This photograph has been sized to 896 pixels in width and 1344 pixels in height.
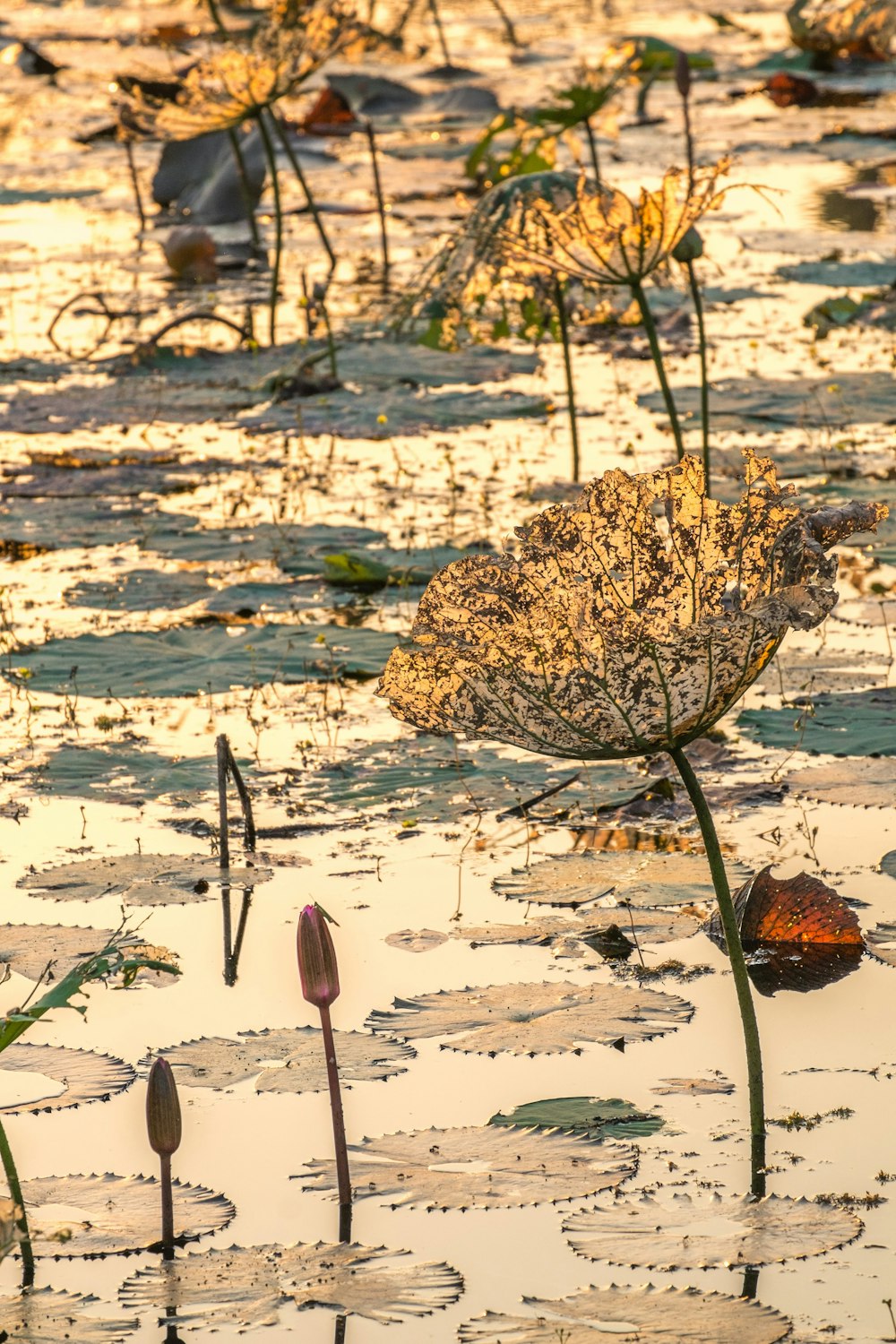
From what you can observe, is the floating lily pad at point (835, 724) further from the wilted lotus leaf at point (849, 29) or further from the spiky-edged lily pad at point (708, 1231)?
the wilted lotus leaf at point (849, 29)

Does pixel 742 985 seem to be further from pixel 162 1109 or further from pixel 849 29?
pixel 849 29

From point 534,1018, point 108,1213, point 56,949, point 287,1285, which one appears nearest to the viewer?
point 287,1285

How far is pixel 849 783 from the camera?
4.04m

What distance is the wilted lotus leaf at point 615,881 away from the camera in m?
3.59

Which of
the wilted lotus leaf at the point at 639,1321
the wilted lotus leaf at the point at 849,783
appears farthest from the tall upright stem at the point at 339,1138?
the wilted lotus leaf at the point at 849,783

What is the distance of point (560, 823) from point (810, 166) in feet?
26.7

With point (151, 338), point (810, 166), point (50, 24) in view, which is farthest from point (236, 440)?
point (50, 24)

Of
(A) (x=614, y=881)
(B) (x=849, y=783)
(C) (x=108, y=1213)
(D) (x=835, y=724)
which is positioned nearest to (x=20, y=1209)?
(C) (x=108, y=1213)

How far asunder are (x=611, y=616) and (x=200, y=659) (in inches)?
91.3

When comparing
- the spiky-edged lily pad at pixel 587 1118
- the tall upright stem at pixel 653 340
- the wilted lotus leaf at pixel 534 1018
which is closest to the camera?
the spiky-edged lily pad at pixel 587 1118

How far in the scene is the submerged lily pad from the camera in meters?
3.59

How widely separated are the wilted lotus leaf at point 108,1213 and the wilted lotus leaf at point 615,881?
1.06 meters

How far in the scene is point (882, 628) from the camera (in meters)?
4.99

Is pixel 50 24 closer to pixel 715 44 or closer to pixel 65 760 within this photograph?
pixel 715 44
